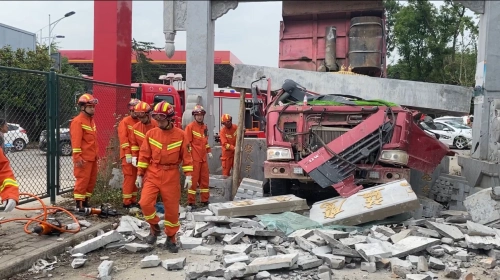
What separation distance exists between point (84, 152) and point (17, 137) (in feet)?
4.97

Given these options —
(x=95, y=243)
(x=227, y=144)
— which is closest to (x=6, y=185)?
(x=95, y=243)

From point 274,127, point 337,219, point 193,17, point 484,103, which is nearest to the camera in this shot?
point 337,219

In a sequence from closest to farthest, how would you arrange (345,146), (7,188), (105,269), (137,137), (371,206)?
1. (7,188)
2. (105,269)
3. (371,206)
4. (345,146)
5. (137,137)

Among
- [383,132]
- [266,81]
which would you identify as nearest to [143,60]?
[266,81]

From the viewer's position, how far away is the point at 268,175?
7230 mm

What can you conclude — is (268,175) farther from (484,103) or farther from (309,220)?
(484,103)

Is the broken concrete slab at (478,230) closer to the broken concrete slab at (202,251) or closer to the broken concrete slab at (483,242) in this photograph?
the broken concrete slab at (483,242)

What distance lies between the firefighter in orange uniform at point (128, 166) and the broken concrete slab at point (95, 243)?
187 centimetres

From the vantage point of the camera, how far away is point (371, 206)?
604 cm

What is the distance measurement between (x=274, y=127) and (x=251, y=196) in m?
1.23

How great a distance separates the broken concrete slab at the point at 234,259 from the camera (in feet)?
15.4

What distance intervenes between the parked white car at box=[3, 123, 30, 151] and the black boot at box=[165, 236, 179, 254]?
133 inches

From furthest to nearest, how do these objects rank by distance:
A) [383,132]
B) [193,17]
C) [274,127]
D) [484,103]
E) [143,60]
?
1. [143,60]
2. [193,17]
3. [484,103]
4. [274,127]
5. [383,132]

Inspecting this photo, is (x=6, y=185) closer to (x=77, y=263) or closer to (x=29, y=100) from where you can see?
(x=77, y=263)
